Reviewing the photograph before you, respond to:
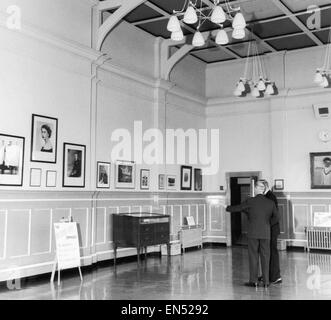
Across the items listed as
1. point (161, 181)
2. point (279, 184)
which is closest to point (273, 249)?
point (161, 181)

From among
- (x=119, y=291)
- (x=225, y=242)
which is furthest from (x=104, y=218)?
(x=225, y=242)

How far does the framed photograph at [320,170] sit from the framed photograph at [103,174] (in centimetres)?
604

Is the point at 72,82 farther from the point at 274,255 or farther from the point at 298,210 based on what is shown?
the point at 298,210

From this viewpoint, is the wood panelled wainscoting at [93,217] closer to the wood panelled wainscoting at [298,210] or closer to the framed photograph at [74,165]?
the wood panelled wainscoting at [298,210]

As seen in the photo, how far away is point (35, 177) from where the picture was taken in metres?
8.33

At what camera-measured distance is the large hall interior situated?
7.93 m

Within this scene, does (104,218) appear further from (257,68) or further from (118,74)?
(257,68)

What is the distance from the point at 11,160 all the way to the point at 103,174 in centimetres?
272

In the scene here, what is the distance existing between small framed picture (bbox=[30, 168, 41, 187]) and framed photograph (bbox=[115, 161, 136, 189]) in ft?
8.40

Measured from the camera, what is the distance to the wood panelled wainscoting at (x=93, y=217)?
787 centimetres

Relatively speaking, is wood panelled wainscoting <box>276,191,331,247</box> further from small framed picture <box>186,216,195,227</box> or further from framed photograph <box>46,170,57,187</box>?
framed photograph <box>46,170,57,187</box>

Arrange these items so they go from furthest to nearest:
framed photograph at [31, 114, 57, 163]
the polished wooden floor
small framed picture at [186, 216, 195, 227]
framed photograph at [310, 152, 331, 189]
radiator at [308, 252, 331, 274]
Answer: small framed picture at [186, 216, 195, 227], framed photograph at [310, 152, 331, 189], radiator at [308, 252, 331, 274], framed photograph at [31, 114, 57, 163], the polished wooden floor

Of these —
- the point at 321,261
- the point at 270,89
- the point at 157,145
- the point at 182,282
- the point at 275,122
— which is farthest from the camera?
the point at 275,122

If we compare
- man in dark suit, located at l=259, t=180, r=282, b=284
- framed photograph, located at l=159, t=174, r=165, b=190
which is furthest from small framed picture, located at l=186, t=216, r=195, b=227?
man in dark suit, located at l=259, t=180, r=282, b=284
